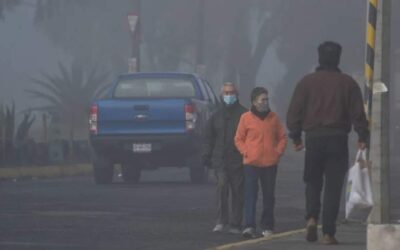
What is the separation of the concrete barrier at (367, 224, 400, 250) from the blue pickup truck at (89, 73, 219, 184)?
46.6 ft

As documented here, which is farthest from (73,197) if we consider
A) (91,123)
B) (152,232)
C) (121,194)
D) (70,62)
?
(70,62)

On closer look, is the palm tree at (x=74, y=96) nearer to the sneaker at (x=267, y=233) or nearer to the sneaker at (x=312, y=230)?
the sneaker at (x=267, y=233)

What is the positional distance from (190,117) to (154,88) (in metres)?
1.43

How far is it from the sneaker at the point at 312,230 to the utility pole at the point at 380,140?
0.76 meters

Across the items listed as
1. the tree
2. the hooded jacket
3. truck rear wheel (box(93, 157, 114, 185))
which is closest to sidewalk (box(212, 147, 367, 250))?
the hooded jacket

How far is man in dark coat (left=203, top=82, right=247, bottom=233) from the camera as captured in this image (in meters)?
→ 16.3

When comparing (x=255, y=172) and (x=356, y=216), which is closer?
(x=356, y=216)

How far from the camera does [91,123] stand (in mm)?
26656

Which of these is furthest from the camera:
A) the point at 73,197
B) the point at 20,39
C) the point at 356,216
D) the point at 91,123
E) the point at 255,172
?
the point at 20,39

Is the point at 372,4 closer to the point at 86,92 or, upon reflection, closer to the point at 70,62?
the point at 86,92

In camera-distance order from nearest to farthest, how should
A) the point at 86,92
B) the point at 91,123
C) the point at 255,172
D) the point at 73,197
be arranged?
the point at 255,172 → the point at 73,197 → the point at 91,123 → the point at 86,92

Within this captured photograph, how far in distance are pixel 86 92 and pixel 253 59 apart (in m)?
15.3

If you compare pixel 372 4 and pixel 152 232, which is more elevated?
pixel 372 4

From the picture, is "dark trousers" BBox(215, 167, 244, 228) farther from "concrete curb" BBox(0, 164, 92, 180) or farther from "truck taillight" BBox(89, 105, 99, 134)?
"concrete curb" BBox(0, 164, 92, 180)
